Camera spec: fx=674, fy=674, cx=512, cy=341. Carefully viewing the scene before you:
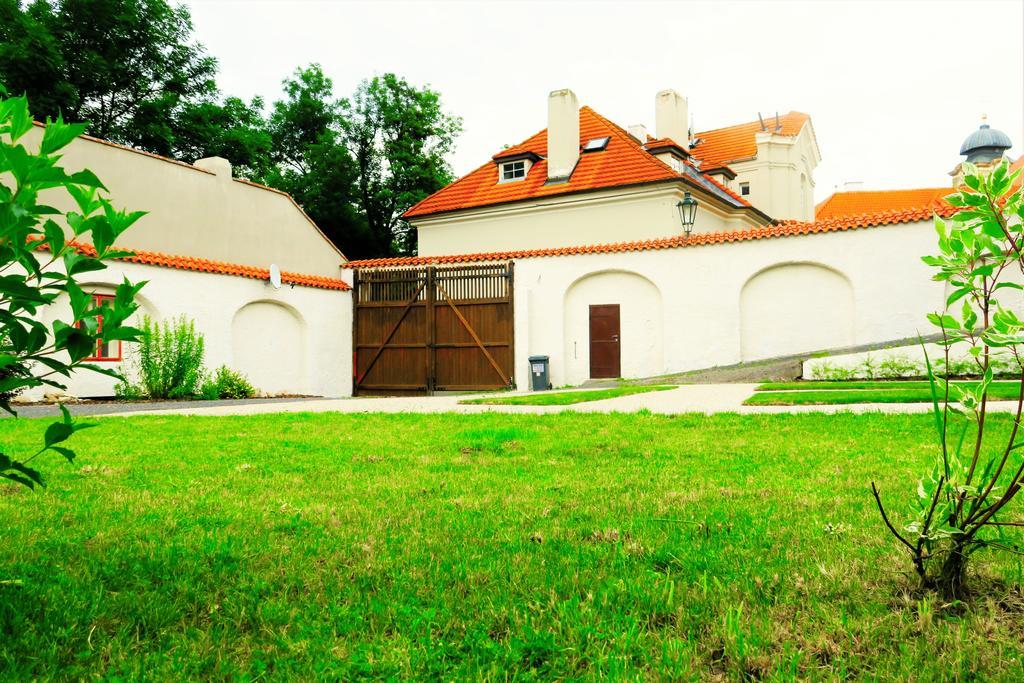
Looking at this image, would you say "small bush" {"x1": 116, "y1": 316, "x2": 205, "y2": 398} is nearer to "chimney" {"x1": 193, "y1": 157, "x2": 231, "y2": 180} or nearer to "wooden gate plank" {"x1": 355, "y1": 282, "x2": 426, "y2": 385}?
"wooden gate plank" {"x1": 355, "y1": 282, "x2": 426, "y2": 385}

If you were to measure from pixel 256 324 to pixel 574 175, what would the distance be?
1235 centimetres

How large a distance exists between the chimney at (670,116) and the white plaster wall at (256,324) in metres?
16.1

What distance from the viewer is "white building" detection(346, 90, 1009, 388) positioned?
13.8 m

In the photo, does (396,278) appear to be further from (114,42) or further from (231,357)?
(114,42)

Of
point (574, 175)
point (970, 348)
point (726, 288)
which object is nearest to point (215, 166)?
point (574, 175)

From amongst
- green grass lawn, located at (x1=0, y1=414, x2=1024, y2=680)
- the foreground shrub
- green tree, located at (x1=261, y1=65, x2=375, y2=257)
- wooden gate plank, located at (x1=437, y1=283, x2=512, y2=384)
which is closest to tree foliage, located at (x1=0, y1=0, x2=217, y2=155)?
green tree, located at (x1=261, y1=65, x2=375, y2=257)

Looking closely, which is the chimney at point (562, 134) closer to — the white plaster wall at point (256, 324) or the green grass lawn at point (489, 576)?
the white plaster wall at point (256, 324)

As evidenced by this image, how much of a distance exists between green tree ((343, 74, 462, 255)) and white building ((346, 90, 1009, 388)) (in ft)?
43.3

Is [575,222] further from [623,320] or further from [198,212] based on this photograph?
[198,212]

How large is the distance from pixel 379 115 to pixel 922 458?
3691 cm

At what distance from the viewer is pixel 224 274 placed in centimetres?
1466

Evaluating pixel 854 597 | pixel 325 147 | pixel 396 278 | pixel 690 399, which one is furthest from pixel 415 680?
pixel 325 147

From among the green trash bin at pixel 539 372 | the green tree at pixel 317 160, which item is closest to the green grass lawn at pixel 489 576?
the green trash bin at pixel 539 372

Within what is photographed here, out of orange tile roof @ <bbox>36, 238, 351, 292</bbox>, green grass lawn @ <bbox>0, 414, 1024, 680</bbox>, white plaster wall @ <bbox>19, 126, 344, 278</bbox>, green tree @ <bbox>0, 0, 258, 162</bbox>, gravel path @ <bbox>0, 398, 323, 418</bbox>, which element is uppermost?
green tree @ <bbox>0, 0, 258, 162</bbox>
